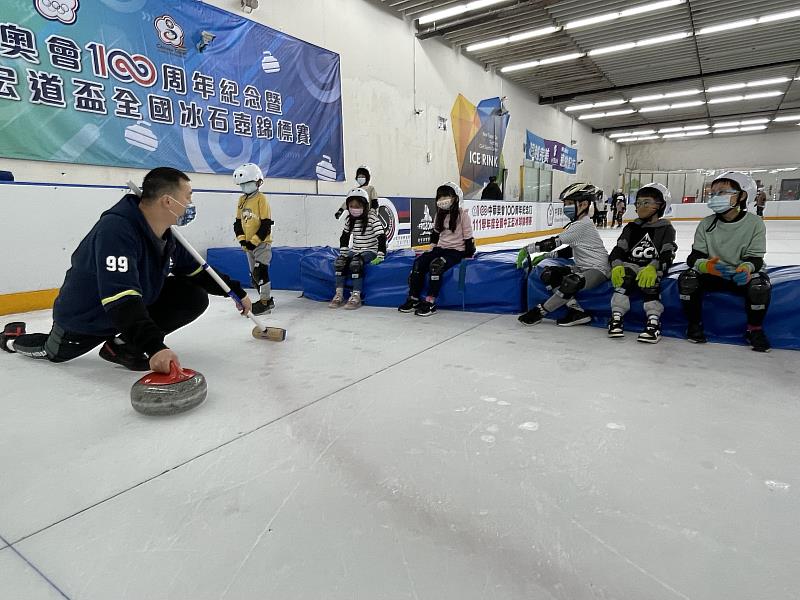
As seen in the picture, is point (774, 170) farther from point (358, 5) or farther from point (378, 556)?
point (378, 556)

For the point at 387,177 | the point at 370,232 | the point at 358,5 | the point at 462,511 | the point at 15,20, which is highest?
the point at 358,5

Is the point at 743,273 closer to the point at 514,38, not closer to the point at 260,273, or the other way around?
the point at 260,273

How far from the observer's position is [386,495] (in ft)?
3.47

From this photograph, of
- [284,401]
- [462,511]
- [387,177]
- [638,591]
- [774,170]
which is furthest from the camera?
[774,170]

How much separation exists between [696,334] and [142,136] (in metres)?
4.92

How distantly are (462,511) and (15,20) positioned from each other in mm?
4855

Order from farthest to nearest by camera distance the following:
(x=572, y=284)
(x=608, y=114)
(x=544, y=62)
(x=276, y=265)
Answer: (x=608, y=114)
(x=544, y=62)
(x=276, y=265)
(x=572, y=284)

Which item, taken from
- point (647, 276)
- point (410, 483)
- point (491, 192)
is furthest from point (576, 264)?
point (491, 192)

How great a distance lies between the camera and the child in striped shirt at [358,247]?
136 inches

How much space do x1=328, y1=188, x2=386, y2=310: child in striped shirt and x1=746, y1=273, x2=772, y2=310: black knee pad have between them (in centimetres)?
228

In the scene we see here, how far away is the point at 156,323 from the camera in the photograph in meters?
2.02

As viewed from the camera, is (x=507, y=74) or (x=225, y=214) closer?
(x=225, y=214)

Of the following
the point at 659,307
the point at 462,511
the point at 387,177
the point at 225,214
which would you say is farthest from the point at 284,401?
the point at 387,177

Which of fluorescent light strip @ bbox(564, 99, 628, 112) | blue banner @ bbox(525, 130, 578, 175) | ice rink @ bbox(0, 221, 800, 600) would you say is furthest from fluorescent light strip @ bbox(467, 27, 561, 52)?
ice rink @ bbox(0, 221, 800, 600)
